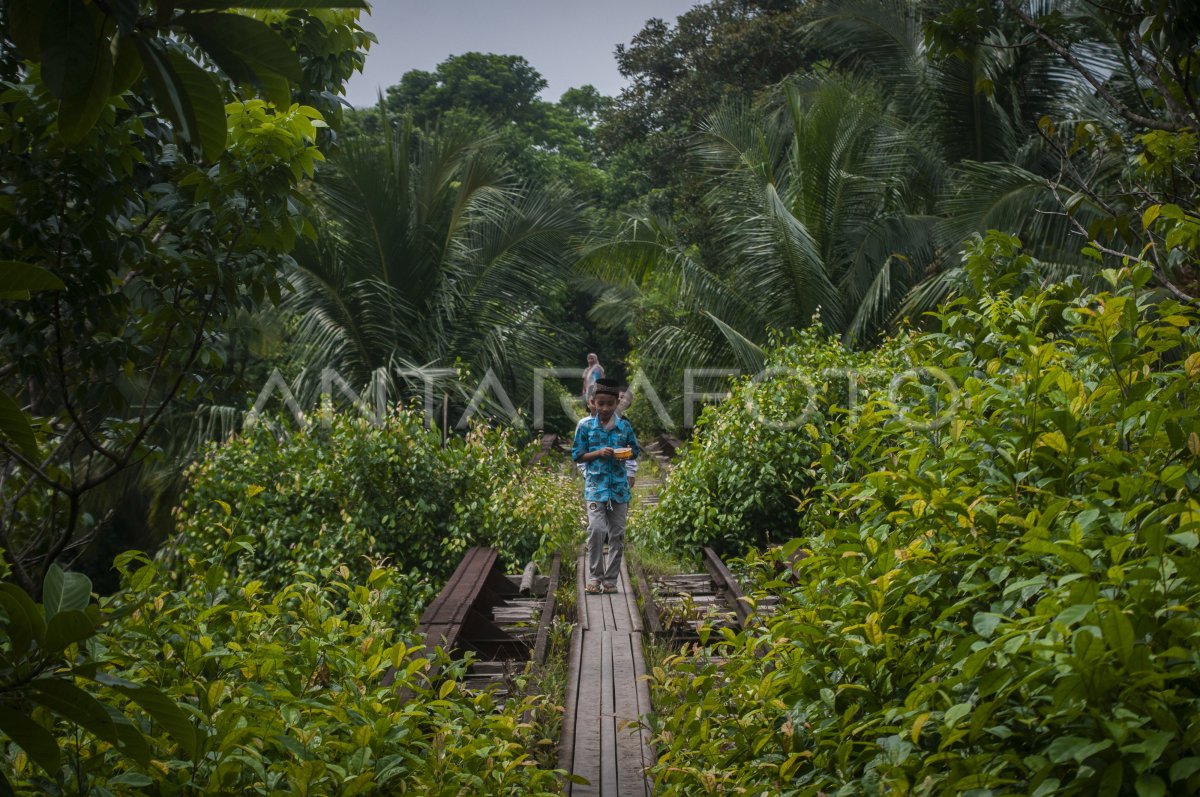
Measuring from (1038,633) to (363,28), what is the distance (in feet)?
15.3

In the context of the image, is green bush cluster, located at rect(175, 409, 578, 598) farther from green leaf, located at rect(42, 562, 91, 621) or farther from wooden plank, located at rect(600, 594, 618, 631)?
green leaf, located at rect(42, 562, 91, 621)

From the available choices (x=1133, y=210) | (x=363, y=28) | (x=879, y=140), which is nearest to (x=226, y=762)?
(x=363, y=28)

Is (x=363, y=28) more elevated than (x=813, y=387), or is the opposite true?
(x=363, y=28)

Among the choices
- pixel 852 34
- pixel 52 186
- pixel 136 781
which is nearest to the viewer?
pixel 136 781

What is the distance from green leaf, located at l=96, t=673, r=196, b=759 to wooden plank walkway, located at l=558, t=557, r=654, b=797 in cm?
236

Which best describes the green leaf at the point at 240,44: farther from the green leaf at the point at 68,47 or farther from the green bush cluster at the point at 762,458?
the green bush cluster at the point at 762,458

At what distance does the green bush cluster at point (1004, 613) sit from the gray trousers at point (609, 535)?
4058mm

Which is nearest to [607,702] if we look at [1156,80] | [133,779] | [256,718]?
[256,718]

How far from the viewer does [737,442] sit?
933cm

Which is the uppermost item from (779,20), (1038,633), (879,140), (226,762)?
(779,20)

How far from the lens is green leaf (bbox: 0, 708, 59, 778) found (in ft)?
4.42

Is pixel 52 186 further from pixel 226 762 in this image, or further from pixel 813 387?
pixel 813 387

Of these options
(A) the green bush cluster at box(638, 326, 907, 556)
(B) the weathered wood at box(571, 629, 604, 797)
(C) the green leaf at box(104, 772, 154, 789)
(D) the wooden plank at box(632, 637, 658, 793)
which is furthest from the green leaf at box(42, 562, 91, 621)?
(A) the green bush cluster at box(638, 326, 907, 556)

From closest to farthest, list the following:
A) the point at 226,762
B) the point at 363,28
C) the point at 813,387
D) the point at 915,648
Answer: the point at 226,762 < the point at 915,648 < the point at 363,28 < the point at 813,387
